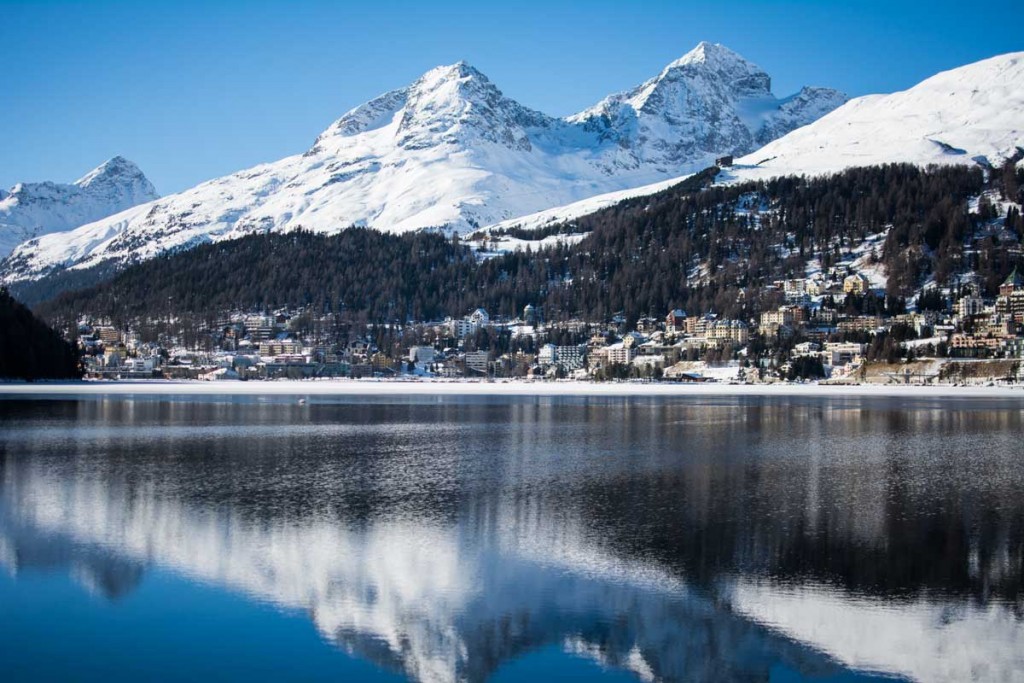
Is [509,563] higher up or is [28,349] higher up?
[28,349]

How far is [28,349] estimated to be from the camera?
133125 mm

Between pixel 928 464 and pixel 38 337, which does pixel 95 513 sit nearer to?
pixel 928 464

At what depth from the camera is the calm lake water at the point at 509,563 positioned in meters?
19.4

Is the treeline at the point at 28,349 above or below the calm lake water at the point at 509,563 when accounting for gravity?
above

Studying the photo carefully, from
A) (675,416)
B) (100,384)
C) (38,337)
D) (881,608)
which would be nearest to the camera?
(881,608)

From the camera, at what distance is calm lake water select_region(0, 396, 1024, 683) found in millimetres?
19359

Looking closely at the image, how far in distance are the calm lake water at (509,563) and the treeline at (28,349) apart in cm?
8720

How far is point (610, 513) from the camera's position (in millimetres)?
33406

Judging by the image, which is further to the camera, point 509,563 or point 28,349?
point 28,349

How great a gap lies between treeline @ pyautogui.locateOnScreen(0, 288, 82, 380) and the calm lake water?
3433 inches

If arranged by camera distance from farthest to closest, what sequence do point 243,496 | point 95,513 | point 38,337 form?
point 38,337
point 243,496
point 95,513

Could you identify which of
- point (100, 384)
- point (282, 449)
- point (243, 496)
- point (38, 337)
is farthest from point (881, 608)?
point (100, 384)

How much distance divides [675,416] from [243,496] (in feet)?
168

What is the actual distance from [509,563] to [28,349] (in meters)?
125
